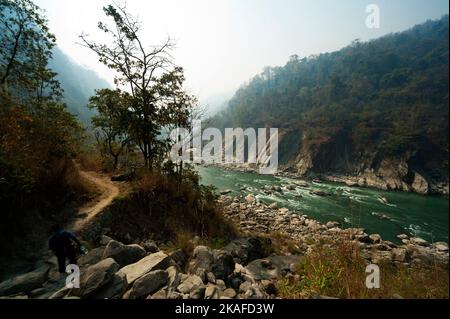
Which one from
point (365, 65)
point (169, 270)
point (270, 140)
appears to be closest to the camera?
point (169, 270)

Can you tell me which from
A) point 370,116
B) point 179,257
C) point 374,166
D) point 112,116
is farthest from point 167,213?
point 370,116

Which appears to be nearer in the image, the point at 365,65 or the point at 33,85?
the point at 33,85

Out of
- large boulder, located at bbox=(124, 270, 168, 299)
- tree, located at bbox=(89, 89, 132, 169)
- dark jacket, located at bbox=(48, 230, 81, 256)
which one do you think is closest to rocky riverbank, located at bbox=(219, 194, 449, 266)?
tree, located at bbox=(89, 89, 132, 169)

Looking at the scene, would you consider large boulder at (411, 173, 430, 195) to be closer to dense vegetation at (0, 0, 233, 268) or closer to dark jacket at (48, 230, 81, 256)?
dense vegetation at (0, 0, 233, 268)

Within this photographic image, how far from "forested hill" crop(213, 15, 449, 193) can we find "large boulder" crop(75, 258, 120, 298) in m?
18.2

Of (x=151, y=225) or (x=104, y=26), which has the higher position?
(x=104, y=26)

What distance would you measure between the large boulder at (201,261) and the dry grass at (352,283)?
5.07 ft

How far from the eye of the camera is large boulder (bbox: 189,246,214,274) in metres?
4.74

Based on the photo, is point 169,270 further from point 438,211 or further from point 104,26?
point 438,211

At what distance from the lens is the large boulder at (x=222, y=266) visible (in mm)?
4773

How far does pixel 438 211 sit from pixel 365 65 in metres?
68.1
